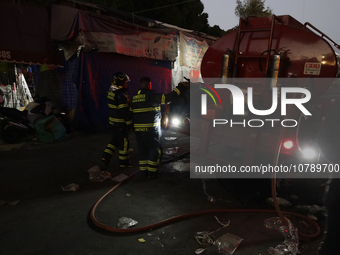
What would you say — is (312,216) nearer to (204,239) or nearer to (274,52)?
(204,239)

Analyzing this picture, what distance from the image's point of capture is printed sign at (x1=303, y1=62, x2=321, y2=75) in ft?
10.8

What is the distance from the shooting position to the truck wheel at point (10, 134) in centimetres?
613

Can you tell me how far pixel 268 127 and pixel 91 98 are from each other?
6.07 m

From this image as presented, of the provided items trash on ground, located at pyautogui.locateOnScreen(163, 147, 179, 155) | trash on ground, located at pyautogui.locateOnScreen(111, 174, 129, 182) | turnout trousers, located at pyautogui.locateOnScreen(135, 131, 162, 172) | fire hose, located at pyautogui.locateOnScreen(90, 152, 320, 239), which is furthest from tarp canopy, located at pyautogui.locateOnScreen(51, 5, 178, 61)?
fire hose, located at pyautogui.locateOnScreen(90, 152, 320, 239)

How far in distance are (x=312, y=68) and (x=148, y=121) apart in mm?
2585

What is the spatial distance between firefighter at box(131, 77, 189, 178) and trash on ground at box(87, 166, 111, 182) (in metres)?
0.66

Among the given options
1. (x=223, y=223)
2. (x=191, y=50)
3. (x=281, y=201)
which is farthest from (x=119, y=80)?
(x=191, y=50)

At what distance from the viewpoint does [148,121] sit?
12.7 feet

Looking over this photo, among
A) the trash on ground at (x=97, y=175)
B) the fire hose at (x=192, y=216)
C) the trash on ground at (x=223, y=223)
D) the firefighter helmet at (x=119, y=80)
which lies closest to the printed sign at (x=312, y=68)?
the fire hose at (x=192, y=216)

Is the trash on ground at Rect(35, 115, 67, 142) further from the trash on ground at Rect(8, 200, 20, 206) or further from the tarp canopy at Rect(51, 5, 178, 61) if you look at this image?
the trash on ground at Rect(8, 200, 20, 206)

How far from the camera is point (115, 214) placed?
292 centimetres

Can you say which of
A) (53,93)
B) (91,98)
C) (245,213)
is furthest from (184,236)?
(53,93)

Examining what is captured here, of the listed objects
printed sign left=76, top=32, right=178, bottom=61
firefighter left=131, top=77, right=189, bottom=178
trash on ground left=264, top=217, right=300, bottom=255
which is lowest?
trash on ground left=264, top=217, right=300, bottom=255

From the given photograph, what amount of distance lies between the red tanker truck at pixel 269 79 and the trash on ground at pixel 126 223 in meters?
1.59
